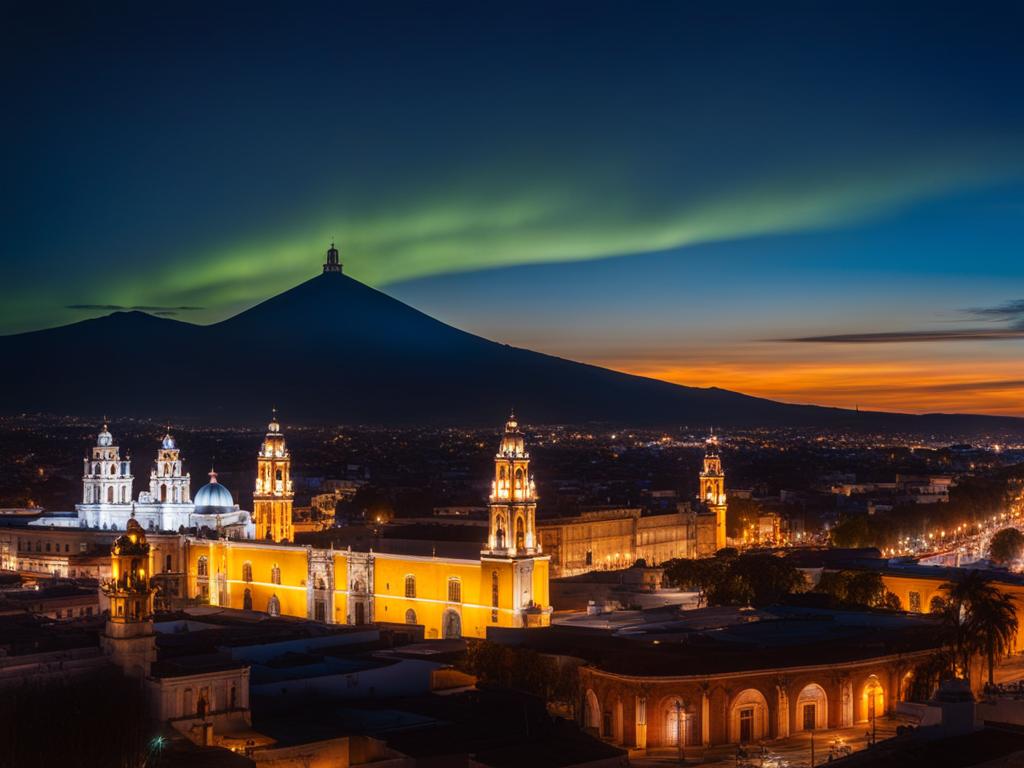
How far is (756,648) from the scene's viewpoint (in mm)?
38375

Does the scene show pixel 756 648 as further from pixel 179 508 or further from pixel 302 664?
pixel 179 508

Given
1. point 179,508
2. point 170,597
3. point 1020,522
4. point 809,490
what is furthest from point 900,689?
point 809,490

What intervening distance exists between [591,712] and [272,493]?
28054mm

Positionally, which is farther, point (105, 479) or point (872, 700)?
point (105, 479)

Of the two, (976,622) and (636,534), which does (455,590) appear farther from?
(636,534)

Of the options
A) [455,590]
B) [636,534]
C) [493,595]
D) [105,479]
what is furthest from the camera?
[636,534]

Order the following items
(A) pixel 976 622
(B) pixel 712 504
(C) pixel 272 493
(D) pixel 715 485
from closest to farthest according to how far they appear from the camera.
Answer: (A) pixel 976 622 < (C) pixel 272 493 < (D) pixel 715 485 < (B) pixel 712 504

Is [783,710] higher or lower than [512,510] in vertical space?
lower

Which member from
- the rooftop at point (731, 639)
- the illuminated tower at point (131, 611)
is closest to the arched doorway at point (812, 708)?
the rooftop at point (731, 639)

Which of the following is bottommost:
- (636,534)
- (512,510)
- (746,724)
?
(746,724)

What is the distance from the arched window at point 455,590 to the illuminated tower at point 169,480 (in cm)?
2125

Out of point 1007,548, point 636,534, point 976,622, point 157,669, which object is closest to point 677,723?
point 976,622

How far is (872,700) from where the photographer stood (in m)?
38.5

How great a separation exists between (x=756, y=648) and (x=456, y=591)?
46.4 ft
